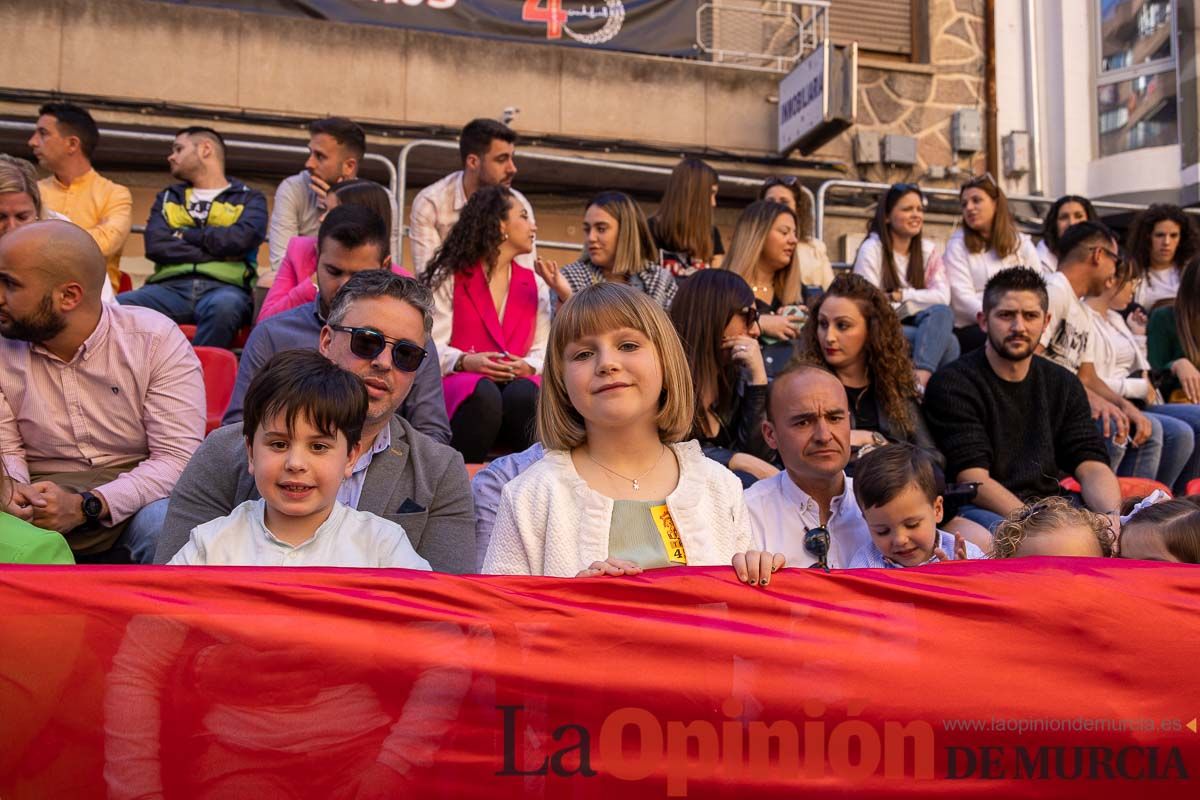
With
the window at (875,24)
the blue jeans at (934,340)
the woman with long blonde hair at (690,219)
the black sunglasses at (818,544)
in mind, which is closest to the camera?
the black sunglasses at (818,544)

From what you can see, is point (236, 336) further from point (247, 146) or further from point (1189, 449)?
point (1189, 449)

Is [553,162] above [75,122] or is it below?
above

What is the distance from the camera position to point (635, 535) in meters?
3.09

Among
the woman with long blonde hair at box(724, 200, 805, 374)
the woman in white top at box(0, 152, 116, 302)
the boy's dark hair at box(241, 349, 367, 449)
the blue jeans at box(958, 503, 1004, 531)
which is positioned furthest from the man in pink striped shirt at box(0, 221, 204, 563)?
the woman with long blonde hair at box(724, 200, 805, 374)

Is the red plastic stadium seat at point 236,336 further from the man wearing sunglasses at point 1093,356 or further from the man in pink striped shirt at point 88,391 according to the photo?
the man wearing sunglasses at point 1093,356

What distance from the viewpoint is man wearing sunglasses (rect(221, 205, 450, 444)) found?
4.29 meters

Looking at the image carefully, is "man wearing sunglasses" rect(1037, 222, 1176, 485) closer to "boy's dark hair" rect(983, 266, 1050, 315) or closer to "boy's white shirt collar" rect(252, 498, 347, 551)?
"boy's dark hair" rect(983, 266, 1050, 315)

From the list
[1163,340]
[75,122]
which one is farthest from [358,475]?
[1163,340]

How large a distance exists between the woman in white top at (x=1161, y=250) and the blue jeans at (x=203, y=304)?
5.38 m

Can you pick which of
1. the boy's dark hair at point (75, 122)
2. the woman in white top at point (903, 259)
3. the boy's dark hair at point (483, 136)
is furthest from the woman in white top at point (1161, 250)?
the boy's dark hair at point (75, 122)

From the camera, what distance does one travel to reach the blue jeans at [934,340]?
6.44 m

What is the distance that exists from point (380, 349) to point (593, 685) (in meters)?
1.57

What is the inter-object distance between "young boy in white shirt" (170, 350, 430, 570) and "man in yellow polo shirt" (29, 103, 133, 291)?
4062 millimetres

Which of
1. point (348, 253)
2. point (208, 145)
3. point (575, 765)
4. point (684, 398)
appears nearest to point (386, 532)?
point (684, 398)
